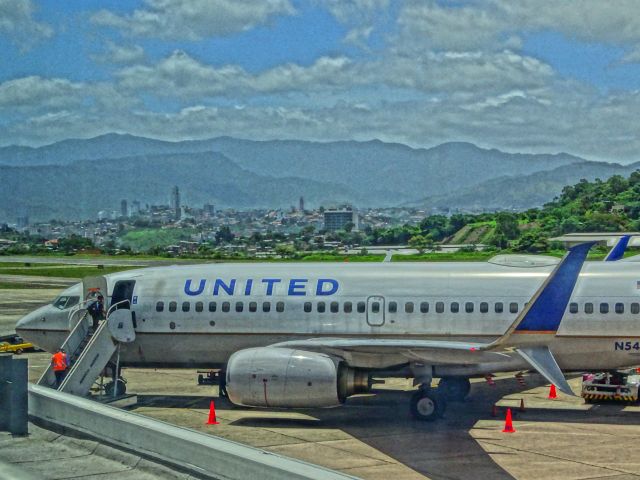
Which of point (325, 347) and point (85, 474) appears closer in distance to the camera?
point (85, 474)

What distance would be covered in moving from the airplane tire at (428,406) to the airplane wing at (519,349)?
0.86 meters

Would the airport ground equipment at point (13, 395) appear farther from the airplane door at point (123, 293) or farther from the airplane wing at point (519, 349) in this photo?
the airplane door at point (123, 293)

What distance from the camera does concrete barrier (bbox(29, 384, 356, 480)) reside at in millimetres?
9898

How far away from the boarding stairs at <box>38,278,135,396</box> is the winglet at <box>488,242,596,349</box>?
1034 centimetres

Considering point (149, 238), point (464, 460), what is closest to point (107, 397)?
point (464, 460)

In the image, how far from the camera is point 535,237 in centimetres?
8056

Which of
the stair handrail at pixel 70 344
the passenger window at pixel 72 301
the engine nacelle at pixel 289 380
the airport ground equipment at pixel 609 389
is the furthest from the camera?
the passenger window at pixel 72 301

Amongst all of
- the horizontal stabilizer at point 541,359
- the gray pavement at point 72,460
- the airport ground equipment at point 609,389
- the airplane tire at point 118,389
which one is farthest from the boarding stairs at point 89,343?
the airport ground equipment at point 609,389

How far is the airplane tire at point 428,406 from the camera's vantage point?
23.2 metres

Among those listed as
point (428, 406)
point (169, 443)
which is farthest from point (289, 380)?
point (169, 443)

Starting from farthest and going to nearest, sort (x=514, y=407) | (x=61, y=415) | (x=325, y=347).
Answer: (x=514, y=407)
(x=325, y=347)
(x=61, y=415)

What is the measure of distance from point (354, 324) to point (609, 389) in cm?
690

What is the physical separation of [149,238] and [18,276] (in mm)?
71905

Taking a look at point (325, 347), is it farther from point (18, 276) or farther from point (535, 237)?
point (18, 276)
